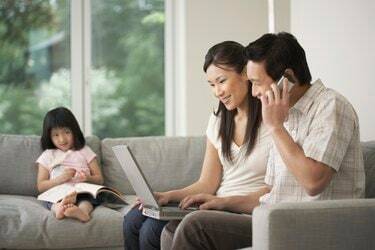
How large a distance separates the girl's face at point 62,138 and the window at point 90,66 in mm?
1317

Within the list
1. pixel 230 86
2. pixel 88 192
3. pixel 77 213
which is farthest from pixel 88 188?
pixel 230 86

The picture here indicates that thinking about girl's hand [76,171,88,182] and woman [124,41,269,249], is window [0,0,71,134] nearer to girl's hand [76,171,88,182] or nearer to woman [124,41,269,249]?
girl's hand [76,171,88,182]

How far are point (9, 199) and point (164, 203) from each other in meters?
1.00

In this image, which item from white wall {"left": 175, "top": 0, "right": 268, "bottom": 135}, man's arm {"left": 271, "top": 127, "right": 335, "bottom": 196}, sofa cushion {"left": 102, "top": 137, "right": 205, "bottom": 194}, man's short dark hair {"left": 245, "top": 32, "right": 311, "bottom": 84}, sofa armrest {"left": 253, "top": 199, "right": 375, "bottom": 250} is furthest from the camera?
white wall {"left": 175, "top": 0, "right": 268, "bottom": 135}

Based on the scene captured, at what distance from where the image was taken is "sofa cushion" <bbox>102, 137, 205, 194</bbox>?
10.9ft

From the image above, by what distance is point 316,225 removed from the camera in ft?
5.80

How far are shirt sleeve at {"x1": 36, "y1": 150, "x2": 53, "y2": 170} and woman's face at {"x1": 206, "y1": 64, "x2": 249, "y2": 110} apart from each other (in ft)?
3.77

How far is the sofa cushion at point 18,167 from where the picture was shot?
3270mm

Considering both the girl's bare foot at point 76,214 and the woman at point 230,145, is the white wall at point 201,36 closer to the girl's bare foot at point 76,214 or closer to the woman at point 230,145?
the girl's bare foot at point 76,214

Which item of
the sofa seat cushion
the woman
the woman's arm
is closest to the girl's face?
the sofa seat cushion

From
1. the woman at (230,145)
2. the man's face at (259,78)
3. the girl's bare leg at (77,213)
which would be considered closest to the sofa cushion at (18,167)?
the girl's bare leg at (77,213)

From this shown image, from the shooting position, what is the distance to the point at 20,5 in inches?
179

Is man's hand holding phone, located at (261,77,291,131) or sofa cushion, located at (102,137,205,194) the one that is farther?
sofa cushion, located at (102,137,205,194)

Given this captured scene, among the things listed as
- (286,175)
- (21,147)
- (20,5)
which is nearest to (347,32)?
(286,175)
